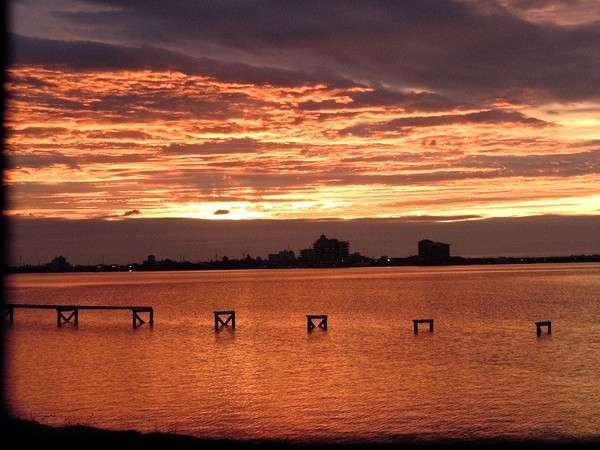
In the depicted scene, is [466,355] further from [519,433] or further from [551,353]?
[519,433]

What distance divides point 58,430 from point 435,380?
70.8ft

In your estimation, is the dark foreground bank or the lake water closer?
the dark foreground bank

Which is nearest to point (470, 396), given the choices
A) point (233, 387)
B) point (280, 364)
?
point (233, 387)

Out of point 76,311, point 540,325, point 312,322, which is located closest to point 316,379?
point 540,325

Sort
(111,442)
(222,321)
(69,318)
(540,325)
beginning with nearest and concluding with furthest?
1. (111,442)
2. (540,325)
3. (222,321)
4. (69,318)

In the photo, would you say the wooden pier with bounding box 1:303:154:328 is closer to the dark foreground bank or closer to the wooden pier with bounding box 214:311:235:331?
the wooden pier with bounding box 214:311:235:331

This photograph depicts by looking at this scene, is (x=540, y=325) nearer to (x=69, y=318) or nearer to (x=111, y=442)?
(x=69, y=318)

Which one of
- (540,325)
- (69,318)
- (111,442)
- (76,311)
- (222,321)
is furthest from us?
(69,318)

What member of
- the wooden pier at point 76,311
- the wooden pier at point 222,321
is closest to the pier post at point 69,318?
the wooden pier at point 76,311

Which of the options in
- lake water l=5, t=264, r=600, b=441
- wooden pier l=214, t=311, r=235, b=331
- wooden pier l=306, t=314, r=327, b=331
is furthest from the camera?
wooden pier l=214, t=311, r=235, b=331

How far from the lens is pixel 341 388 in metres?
33.4

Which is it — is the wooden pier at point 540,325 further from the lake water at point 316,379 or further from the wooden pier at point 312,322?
the wooden pier at point 312,322

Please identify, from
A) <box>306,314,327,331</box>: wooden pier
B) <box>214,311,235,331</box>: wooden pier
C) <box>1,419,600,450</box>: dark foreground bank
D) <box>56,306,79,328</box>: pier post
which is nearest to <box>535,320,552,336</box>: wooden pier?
<box>306,314,327,331</box>: wooden pier

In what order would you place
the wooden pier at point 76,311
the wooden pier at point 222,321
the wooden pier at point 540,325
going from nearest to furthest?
the wooden pier at point 540,325, the wooden pier at point 222,321, the wooden pier at point 76,311
